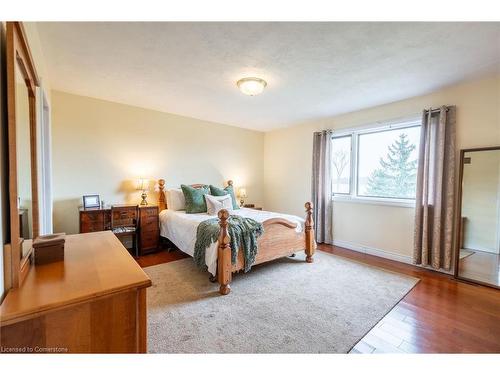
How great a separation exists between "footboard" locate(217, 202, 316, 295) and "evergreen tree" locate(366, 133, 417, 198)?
135cm

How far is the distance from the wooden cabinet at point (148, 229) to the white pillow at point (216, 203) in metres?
0.82

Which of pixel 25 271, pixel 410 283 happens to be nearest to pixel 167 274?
pixel 25 271

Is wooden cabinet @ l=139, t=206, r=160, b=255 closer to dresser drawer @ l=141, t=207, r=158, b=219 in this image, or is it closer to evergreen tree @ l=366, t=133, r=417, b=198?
dresser drawer @ l=141, t=207, r=158, b=219

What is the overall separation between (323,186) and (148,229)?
3.05m

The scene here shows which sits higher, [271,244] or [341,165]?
[341,165]

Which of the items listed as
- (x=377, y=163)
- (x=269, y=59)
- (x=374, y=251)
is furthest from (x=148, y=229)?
(x=377, y=163)

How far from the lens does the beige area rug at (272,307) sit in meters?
1.71

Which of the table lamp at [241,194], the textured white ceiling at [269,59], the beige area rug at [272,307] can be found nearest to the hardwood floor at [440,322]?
the beige area rug at [272,307]

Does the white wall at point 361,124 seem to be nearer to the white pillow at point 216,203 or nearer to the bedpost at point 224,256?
the white pillow at point 216,203

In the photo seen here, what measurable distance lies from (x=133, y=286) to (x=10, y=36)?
109cm

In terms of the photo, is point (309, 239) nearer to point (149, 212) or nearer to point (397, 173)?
point (397, 173)

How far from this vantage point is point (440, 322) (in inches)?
77.4

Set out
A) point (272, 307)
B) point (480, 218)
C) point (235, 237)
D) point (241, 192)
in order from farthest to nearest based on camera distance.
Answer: point (241, 192)
point (480, 218)
point (235, 237)
point (272, 307)

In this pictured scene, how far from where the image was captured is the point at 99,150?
3551mm
